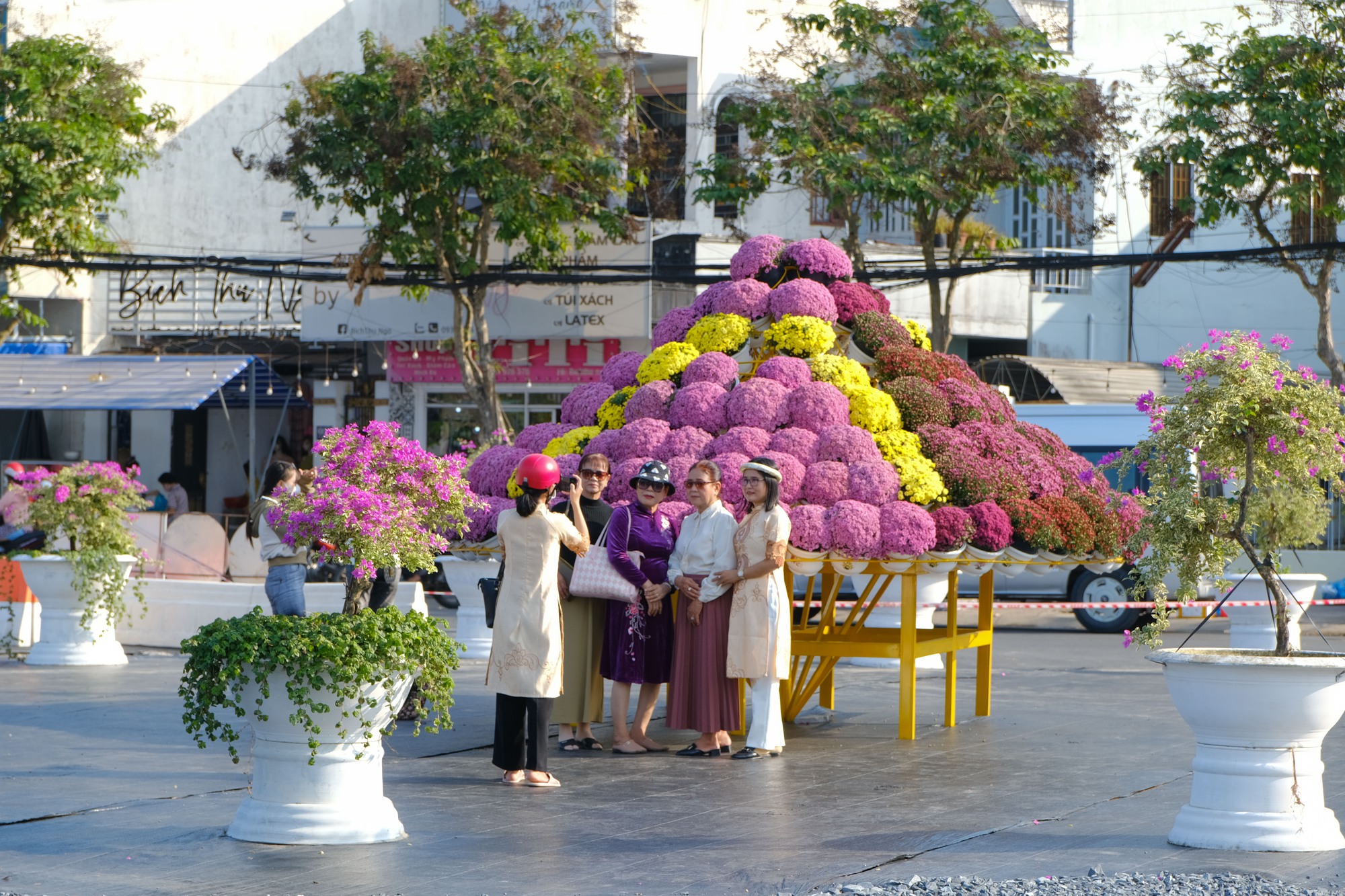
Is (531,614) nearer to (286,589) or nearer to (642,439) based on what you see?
(642,439)

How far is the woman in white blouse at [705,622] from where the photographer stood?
9500mm

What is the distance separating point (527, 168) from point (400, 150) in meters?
1.82

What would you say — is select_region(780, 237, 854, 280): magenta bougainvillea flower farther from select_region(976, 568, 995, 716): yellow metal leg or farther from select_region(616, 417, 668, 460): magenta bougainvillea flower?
select_region(976, 568, 995, 716): yellow metal leg

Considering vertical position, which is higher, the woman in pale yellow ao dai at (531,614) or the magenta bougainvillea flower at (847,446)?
the magenta bougainvillea flower at (847,446)

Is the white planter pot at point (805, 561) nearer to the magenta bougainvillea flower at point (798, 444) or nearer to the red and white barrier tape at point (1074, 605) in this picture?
the magenta bougainvillea flower at point (798, 444)

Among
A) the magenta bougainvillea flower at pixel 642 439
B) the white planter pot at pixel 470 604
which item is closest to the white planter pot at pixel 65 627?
the white planter pot at pixel 470 604

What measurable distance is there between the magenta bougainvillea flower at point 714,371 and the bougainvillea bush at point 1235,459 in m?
3.78

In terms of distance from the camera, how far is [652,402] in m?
10.9

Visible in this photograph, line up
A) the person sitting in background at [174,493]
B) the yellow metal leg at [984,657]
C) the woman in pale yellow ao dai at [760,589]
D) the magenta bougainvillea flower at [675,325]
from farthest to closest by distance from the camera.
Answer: the person sitting in background at [174,493] < the magenta bougainvillea flower at [675,325] < the yellow metal leg at [984,657] < the woman in pale yellow ao dai at [760,589]

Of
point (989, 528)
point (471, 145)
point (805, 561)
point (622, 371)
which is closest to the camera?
point (805, 561)

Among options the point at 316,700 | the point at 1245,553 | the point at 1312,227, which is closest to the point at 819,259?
the point at 1245,553

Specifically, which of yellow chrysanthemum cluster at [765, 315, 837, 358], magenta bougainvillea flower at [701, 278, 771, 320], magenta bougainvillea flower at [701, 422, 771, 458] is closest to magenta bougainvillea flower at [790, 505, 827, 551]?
magenta bougainvillea flower at [701, 422, 771, 458]

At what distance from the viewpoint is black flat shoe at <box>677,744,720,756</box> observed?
966 centimetres

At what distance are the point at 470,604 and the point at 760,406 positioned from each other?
21.9 ft
